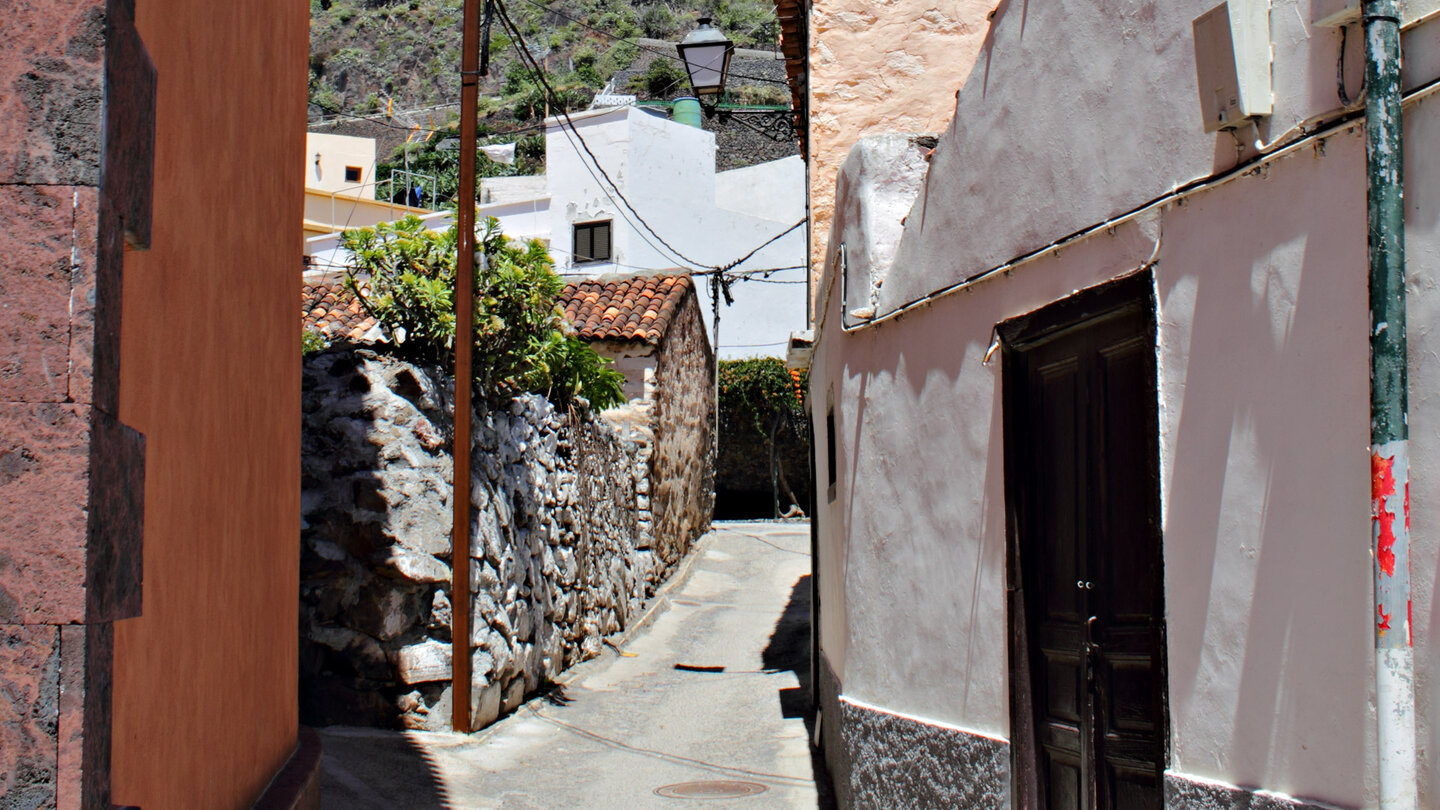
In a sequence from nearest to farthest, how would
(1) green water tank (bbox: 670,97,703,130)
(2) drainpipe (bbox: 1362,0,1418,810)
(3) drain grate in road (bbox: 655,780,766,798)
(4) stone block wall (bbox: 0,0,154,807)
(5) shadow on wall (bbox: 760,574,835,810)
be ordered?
(4) stone block wall (bbox: 0,0,154,807), (2) drainpipe (bbox: 1362,0,1418,810), (3) drain grate in road (bbox: 655,780,766,798), (5) shadow on wall (bbox: 760,574,835,810), (1) green water tank (bbox: 670,97,703,130)

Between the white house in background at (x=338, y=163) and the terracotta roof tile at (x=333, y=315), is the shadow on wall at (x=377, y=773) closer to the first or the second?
the terracotta roof tile at (x=333, y=315)

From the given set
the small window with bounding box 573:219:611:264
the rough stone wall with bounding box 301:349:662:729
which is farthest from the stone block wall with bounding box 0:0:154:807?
the small window with bounding box 573:219:611:264

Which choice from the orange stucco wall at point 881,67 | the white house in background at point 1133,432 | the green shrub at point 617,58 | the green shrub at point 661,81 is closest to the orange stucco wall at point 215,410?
the white house in background at point 1133,432

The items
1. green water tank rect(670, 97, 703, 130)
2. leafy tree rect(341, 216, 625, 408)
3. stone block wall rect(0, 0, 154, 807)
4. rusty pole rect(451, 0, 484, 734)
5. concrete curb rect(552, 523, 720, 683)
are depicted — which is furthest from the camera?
green water tank rect(670, 97, 703, 130)

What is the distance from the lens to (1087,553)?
4336 millimetres

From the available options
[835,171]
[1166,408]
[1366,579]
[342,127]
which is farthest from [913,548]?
[342,127]

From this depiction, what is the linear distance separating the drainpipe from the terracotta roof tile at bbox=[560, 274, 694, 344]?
14092 millimetres

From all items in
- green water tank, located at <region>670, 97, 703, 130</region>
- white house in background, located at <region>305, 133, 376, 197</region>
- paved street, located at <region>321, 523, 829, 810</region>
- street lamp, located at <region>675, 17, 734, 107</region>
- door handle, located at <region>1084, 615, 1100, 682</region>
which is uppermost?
green water tank, located at <region>670, 97, 703, 130</region>

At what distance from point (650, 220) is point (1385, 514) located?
93.0ft

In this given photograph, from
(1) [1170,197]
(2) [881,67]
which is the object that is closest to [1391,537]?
(1) [1170,197]

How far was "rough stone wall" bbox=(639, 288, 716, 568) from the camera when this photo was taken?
55.9 feet

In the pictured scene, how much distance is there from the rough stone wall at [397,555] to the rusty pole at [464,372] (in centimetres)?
16

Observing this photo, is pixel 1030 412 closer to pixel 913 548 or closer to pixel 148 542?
pixel 913 548

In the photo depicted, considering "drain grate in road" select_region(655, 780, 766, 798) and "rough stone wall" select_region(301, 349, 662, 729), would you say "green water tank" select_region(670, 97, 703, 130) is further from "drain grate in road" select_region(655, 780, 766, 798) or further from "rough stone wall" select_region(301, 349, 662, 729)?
"drain grate in road" select_region(655, 780, 766, 798)
